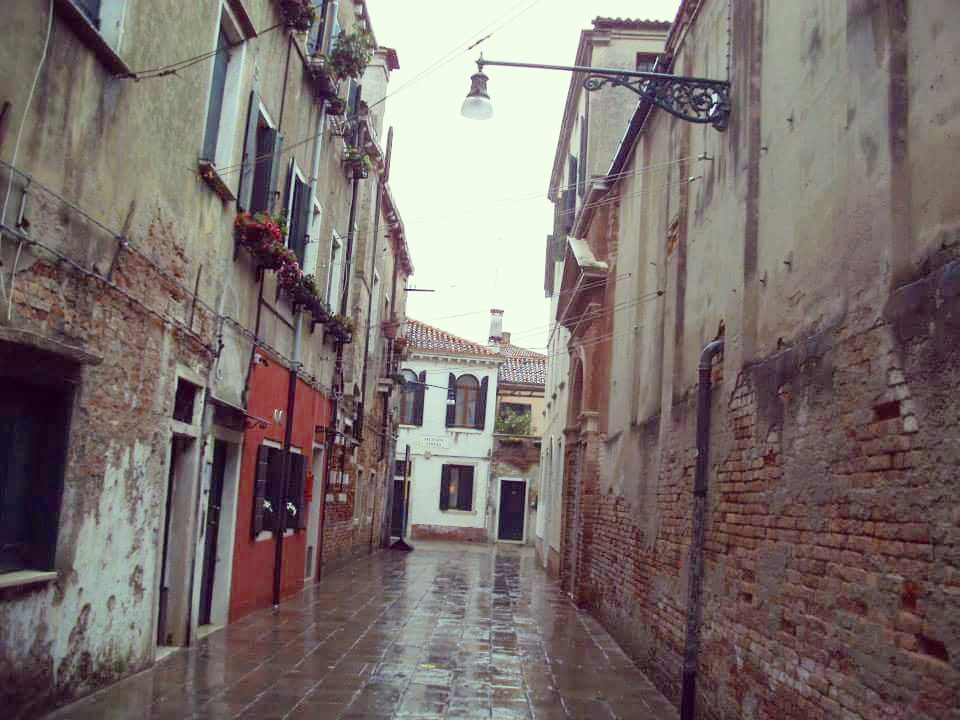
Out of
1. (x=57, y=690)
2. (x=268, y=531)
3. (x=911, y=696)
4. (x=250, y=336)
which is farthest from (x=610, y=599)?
(x=911, y=696)

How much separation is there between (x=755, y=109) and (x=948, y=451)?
3.86 m

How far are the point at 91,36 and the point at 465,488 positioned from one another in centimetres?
2956

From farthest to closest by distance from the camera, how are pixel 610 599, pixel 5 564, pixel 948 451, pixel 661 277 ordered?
pixel 610 599 → pixel 661 277 → pixel 5 564 → pixel 948 451

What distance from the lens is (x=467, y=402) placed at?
35188mm

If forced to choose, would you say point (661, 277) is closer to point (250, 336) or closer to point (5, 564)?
point (250, 336)

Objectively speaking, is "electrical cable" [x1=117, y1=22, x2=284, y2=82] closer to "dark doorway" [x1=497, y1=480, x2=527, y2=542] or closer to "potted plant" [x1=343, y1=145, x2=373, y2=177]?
"potted plant" [x1=343, y1=145, x2=373, y2=177]

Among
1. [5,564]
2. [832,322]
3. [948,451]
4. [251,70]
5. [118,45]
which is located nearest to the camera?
[948,451]

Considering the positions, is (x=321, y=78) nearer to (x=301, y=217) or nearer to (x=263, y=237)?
(x=301, y=217)

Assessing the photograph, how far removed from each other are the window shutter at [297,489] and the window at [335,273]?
2.58m

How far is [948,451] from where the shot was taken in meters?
3.60

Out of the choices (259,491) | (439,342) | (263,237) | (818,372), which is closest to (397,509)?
(439,342)

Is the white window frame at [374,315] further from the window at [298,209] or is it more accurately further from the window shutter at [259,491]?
the window shutter at [259,491]

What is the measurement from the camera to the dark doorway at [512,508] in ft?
114

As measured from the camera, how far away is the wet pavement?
673 cm
